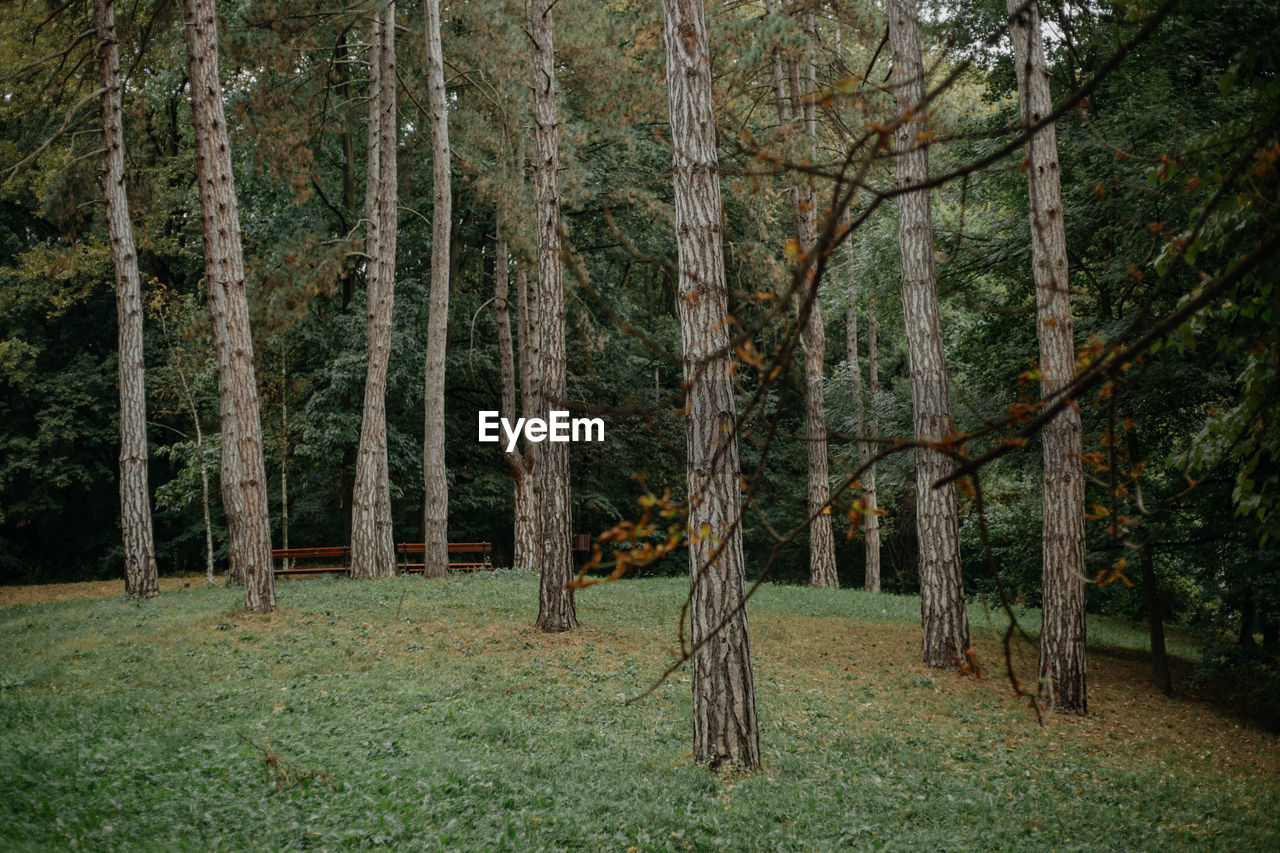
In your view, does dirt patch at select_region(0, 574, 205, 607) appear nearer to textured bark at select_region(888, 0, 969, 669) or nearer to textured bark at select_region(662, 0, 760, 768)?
textured bark at select_region(888, 0, 969, 669)

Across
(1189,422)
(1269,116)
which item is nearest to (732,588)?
(1269,116)

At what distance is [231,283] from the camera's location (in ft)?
37.4

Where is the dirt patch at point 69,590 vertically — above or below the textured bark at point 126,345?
below

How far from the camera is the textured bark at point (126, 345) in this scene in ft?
44.2

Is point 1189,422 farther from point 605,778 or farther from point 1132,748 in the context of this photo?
point 605,778

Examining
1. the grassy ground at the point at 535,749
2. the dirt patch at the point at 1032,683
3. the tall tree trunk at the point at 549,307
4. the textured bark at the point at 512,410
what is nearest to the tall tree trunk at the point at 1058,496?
the dirt patch at the point at 1032,683

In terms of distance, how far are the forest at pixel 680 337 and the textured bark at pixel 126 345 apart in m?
0.08

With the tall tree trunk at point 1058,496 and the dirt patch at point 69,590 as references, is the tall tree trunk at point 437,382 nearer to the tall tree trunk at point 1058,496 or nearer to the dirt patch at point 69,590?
the dirt patch at point 69,590

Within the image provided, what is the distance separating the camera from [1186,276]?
29.8ft

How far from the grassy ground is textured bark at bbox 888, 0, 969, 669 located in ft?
1.91

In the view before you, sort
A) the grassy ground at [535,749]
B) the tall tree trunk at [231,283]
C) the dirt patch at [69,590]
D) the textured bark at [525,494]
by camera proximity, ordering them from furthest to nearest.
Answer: the dirt patch at [69,590] < the textured bark at [525,494] < the tall tree trunk at [231,283] < the grassy ground at [535,749]

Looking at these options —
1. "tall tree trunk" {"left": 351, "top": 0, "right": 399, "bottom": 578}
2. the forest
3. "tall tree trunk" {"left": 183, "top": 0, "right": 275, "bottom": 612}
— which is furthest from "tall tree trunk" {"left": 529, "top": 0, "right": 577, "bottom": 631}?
"tall tree trunk" {"left": 351, "top": 0, "right": 399, "bottom": 578}

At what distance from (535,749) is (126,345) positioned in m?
11.0

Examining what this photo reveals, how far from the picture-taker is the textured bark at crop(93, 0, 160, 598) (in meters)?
13.5
